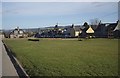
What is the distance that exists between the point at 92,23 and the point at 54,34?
19.4m

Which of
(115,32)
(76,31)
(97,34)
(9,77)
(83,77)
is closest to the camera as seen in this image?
(83,77)

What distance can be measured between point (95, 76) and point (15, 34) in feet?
416

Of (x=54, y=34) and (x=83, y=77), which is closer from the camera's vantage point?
(x=83, y=77)

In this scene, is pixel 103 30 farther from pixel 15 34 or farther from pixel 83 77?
pixel 83 77

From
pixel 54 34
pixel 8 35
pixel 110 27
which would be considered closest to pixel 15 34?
pixel 8 35

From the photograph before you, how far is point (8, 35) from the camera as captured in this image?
125562mm

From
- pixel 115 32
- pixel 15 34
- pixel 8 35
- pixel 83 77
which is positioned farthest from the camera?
pixel 15 34

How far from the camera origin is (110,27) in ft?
299

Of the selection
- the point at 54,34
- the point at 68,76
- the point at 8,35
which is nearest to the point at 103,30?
the point at 54,34

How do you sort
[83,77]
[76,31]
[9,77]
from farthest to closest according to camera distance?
1. [76,31]
2. [9,77]
3. [83,77]

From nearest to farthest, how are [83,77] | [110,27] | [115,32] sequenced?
1. [83,77]
2. [115,32]
3. [110,27]

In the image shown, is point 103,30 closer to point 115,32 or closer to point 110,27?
point 110,27

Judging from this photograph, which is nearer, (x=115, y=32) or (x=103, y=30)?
(x=115, y=32)

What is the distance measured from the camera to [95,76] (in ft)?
35.2
